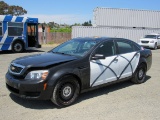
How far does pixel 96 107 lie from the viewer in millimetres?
Result: 5410

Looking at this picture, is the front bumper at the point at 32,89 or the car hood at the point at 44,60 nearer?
the front bumper at the point at 32,89

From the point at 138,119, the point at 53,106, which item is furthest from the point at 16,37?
the point at 138,119

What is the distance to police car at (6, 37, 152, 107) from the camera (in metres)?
5.10

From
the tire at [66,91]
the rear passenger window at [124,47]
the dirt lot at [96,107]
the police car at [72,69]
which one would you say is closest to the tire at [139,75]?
the police car at [72,69]

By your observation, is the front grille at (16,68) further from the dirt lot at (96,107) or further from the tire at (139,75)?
the tire at (139,75)

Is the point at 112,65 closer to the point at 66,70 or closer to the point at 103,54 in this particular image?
the point at 103,54

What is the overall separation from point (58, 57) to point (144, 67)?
329cm

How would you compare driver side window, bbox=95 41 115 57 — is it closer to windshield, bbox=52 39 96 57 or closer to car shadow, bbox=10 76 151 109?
windshield, bbox=52 39 96 57

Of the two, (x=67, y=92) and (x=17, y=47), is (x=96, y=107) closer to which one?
(x=67, y=92)

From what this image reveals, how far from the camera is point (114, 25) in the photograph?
33.6m

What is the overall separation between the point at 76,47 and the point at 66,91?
4.70ft

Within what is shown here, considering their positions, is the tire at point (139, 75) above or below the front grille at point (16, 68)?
below

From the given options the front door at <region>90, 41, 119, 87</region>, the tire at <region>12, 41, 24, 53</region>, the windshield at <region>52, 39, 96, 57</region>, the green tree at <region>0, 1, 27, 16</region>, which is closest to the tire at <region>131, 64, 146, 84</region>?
the front door at <region>90, 41, 119, 87</region>

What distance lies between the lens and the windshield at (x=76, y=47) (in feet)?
20.0
